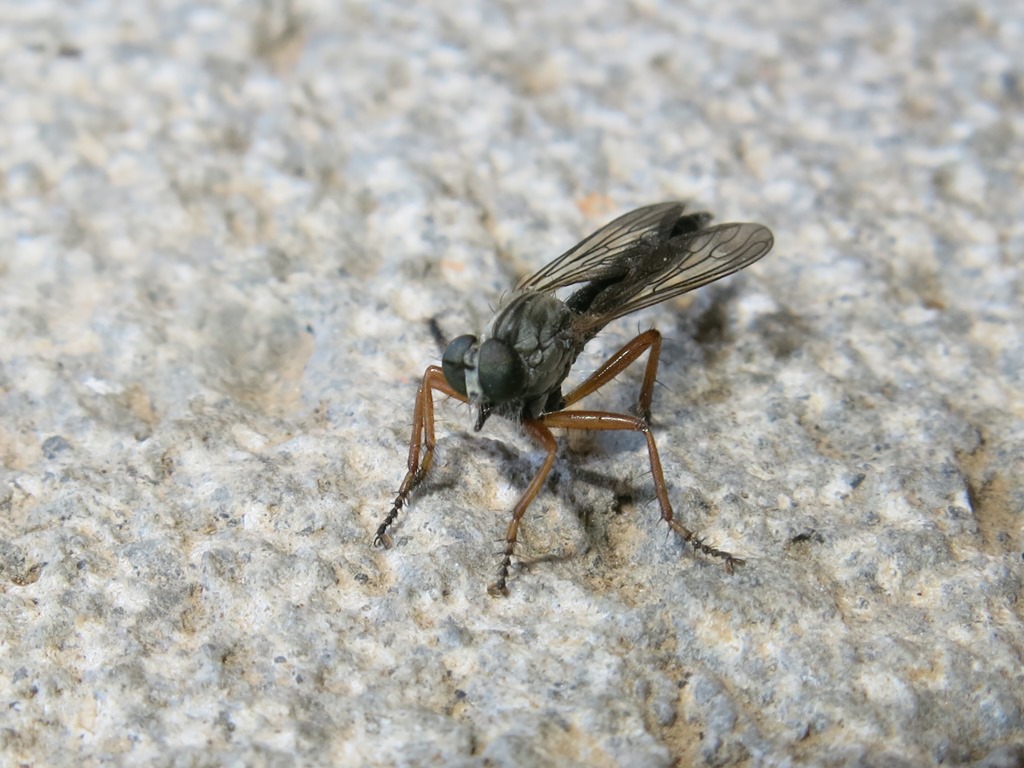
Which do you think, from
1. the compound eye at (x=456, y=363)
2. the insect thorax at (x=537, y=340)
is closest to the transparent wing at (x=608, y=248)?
the insect thorax at (x=537, y=340)

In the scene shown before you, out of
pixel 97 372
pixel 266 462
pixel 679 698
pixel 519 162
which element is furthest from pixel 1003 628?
pixel 97 372

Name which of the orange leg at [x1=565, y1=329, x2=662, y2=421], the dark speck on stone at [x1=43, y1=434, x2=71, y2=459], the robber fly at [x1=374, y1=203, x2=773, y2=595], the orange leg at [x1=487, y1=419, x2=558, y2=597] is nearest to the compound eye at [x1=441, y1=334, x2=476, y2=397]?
the robber fly at [x1=374, y1=203, x2=773, y2=595]

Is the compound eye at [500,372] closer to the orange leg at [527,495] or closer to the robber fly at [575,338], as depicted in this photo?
the robber fly at [575,338]

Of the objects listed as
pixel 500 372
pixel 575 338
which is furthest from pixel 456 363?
pixel 575 338

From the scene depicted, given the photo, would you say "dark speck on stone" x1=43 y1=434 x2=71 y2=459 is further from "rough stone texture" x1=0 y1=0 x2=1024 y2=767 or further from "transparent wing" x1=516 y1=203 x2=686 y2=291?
"transparent wing" x1=516 y1=203 x2=686 y2=291

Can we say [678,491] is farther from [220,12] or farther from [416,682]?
[220,12]

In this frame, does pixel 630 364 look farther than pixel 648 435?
Yes

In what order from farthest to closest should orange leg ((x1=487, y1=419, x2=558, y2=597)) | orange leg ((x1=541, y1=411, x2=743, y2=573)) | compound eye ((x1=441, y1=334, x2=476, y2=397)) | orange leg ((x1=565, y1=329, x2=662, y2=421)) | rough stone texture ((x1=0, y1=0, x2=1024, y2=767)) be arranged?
orange leg ((x1=565, y1=329, x2=662, y2=421))
compound eye ((x1=441, y1=334, x2=476, y2=397))
orange leg ((x1=541, y1=411, x2=743, y2=573))
orange leg ((x1=487, y1=419, x2=558, y2=597))
rough stone texture ((x1=0, y1=0, x2=1024, y2=767))

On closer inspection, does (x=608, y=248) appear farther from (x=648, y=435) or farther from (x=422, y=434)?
(x=422, y=434)
